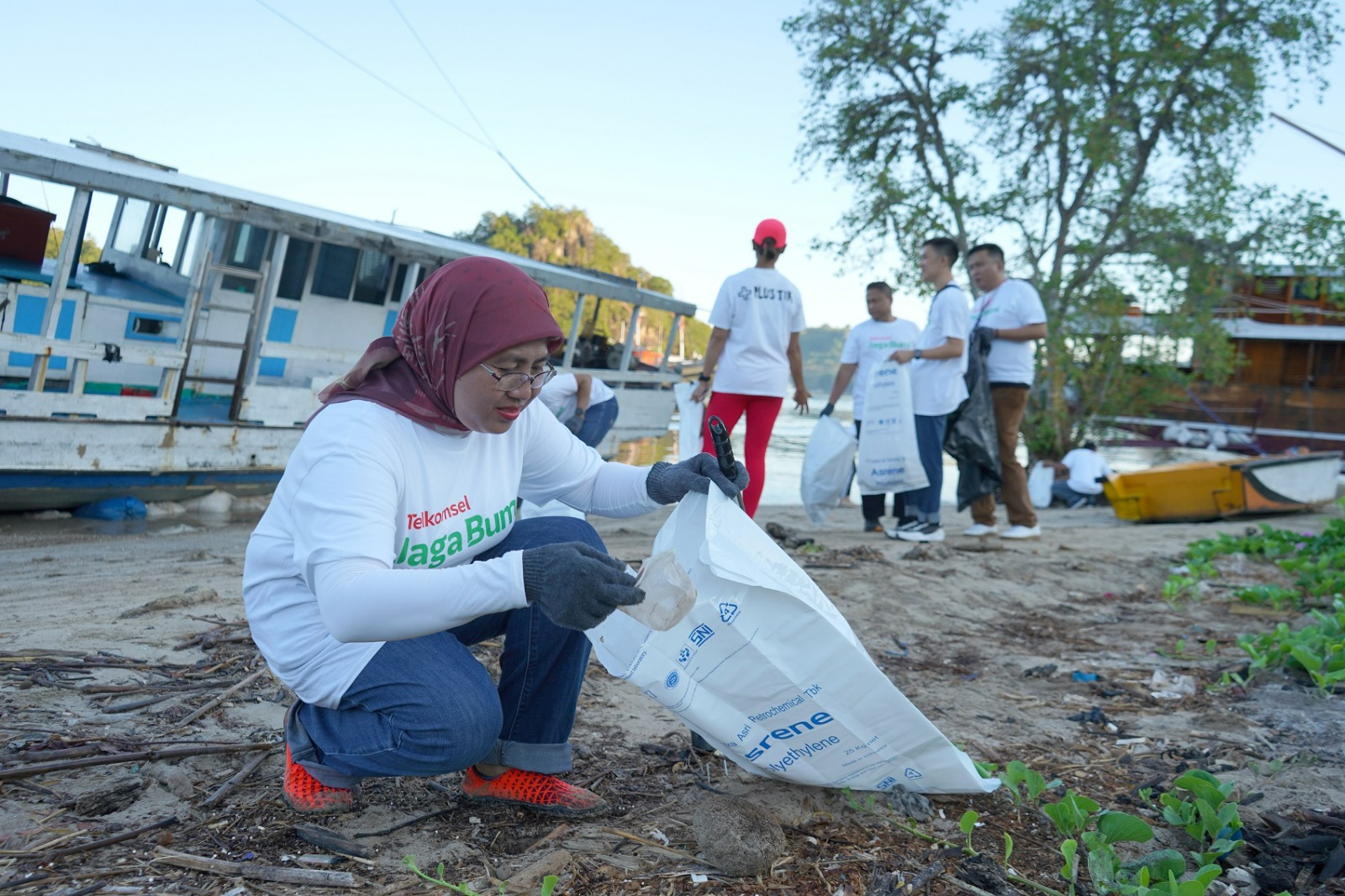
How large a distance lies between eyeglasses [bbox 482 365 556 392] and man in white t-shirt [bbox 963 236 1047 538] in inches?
184

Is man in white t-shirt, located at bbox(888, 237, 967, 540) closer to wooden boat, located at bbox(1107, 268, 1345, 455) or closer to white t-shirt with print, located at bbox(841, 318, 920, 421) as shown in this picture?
white t-shirt with print, located at bbox(841, 318, 920, 421)

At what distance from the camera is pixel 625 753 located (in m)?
2.49

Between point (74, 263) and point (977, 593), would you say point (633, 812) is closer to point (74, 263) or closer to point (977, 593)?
point (977, 593)

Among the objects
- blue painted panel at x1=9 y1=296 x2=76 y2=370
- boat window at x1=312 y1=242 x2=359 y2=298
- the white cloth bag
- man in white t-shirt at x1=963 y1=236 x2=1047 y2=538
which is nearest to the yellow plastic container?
man in white t-shirt at x1=963 y1=236 x2=1047 y2=538

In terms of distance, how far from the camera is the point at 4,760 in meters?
2.09

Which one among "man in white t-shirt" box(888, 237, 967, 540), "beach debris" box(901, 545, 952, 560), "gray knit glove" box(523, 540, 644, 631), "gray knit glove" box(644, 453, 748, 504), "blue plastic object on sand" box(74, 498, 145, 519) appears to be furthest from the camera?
"blue plastic object on sand" box(74, 498, 145, 519)

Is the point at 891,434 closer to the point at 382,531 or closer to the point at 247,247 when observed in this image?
the point at 382,531

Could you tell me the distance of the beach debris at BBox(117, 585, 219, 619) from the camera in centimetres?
345

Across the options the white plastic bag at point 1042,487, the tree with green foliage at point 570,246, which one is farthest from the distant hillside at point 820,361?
the white plastic bag at point 1042,487

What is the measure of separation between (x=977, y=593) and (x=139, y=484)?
5.88 meters

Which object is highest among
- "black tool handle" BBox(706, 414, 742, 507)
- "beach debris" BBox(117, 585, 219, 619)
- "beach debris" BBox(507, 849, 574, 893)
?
"black tool handle" BBox(706, 414, 742, 507)

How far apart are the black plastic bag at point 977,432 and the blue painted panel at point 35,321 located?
605 cm

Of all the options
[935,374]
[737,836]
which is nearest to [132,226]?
[935,374]

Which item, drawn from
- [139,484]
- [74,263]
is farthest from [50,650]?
[74,263]
